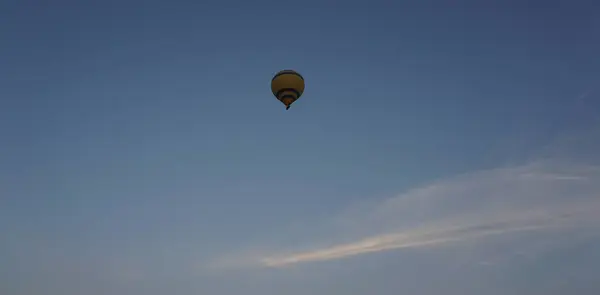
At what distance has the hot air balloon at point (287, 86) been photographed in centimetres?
5206

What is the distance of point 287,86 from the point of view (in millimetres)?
52031

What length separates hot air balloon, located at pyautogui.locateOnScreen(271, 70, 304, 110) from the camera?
171 ft

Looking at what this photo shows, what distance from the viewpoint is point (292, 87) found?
5212cm
